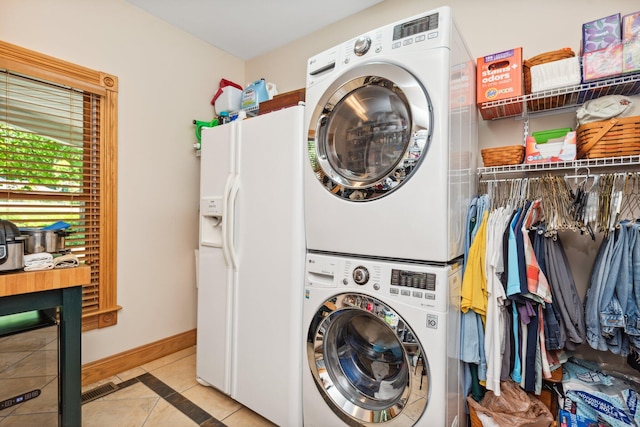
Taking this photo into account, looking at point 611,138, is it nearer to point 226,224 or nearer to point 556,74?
point 556,74

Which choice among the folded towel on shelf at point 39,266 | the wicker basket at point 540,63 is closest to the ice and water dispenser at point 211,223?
the folded towel on shelf at point 39,266

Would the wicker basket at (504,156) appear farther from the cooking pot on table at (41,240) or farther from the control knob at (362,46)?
the cooking pot on table at (41,240)

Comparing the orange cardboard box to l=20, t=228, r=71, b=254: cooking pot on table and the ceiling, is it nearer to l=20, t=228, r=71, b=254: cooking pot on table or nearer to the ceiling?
the ceiling

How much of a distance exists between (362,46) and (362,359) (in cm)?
153

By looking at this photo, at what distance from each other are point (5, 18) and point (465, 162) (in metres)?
2.73

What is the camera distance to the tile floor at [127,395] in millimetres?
1348

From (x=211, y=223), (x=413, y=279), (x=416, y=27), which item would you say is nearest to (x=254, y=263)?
(x=211, y=223)

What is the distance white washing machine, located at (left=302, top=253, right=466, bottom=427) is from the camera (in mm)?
1312

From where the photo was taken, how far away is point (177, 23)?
266 centimetres

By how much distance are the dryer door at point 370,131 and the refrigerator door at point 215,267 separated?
679mm

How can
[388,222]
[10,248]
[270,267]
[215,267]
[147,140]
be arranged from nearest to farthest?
[10,248] < [388,222] < [270,267] < [215,267] < [147,140]

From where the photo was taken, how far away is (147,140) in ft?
8.37

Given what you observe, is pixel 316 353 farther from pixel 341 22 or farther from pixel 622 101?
pixel 341 22

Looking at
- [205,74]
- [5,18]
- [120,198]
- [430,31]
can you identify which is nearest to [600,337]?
[430,31]
